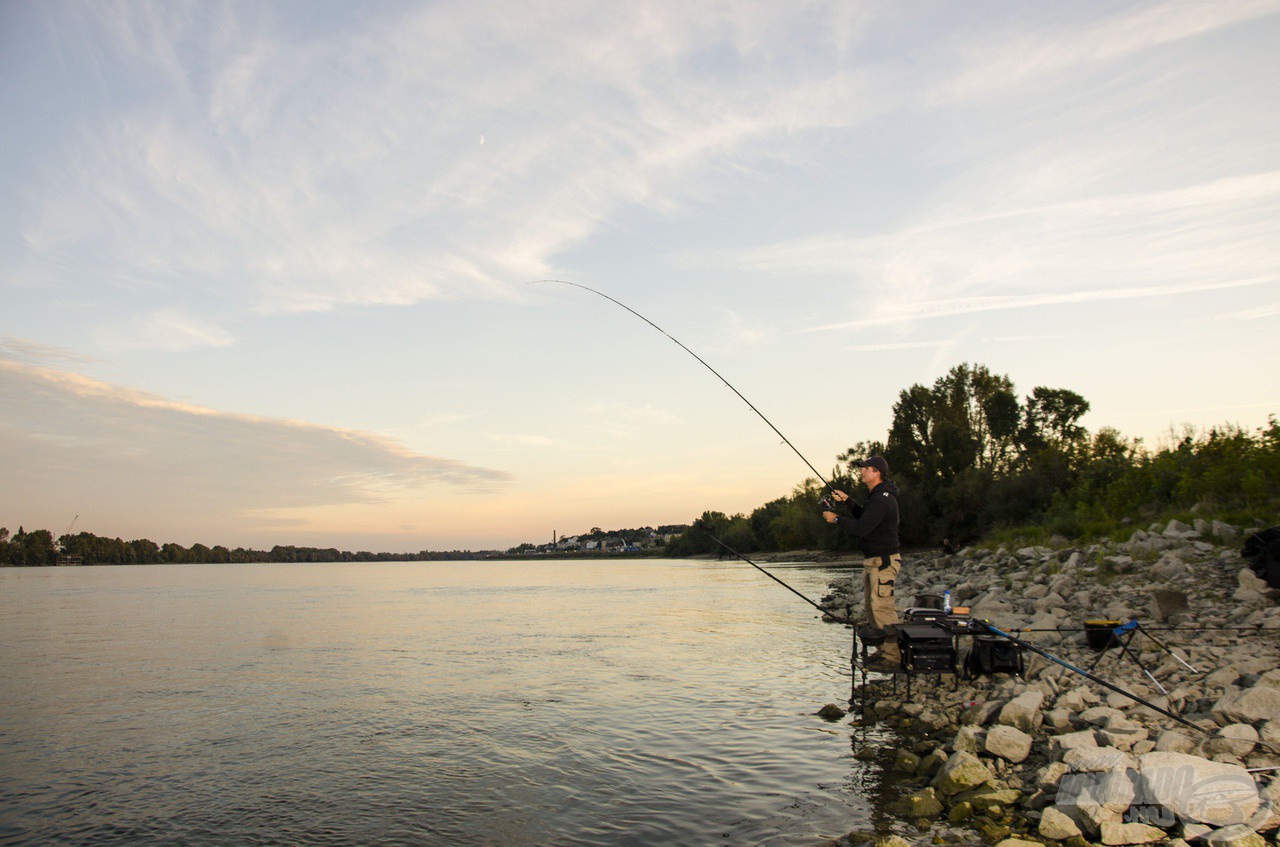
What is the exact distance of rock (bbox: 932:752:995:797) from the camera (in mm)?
6816

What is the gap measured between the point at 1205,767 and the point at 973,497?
50.8 m

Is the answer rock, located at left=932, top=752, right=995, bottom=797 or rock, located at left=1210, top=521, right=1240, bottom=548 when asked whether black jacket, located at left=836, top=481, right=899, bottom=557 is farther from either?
rock, located at left=1210, top=521, right=1240, bottom=548

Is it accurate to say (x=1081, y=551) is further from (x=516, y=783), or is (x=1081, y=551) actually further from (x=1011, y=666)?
(x=516, y=783)

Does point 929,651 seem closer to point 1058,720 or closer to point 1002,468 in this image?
point 1058,720

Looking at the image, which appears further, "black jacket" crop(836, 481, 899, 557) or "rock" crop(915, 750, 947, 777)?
"black jacket" crop(836, 481, 899, 557)

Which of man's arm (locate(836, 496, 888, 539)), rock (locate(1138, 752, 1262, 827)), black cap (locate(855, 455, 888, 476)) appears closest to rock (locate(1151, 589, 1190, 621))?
black cap (locate(855, 455, 888, 476))

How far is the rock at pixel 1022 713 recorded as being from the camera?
788 cm

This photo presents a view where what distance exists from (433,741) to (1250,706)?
8560 millimetres

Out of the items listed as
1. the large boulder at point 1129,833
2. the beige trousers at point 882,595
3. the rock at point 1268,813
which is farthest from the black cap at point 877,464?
the rock at point 1268,813

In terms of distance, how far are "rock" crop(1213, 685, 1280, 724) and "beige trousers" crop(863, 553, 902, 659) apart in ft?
10.7

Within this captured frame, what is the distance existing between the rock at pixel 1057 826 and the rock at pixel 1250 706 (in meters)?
2.17

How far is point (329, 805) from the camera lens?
7.75m

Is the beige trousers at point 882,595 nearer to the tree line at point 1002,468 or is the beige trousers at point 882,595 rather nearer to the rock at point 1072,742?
the rock at point 1072,742

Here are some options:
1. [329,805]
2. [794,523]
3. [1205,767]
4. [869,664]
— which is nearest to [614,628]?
[869,664]
